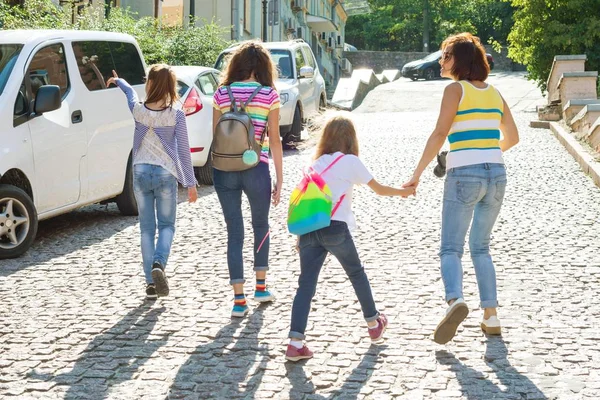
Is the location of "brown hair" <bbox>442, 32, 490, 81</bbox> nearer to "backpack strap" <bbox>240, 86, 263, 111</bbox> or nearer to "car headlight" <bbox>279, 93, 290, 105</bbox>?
"backpack strap" <bbox>240, 86, 263, 111</bbox>

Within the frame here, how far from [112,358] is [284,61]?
48.1 ft

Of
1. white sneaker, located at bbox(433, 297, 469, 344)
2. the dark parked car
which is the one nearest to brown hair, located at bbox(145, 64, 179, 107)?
white sneaker, located at bbox(433, 297, 469, 344)

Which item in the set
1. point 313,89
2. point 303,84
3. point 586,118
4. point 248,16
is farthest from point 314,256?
point 248,16

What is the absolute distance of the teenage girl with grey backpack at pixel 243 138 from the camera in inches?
265

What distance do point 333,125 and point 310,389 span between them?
4.65ft

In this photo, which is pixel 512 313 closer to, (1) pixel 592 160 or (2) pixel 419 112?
(1) pixel 592 160

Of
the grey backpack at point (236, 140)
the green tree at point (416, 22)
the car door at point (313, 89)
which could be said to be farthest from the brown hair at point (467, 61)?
the green tree at point (416, 22)

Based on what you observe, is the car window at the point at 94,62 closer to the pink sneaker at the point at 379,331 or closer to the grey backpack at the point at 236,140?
the grey backpack at the point at 236,140

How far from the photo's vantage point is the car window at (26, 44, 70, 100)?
9.70 metres

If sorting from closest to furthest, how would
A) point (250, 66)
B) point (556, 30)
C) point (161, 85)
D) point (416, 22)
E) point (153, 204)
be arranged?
point (250, 66)
point (161, 85)
point (153, 204)
point (556, 30)
point (416, 22)

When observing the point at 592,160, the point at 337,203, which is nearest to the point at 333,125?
the point at 337,203

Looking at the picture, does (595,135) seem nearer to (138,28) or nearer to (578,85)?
(578,85)

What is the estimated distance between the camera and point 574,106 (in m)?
19.7

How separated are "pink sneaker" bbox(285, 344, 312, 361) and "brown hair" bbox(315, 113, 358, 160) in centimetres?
101
